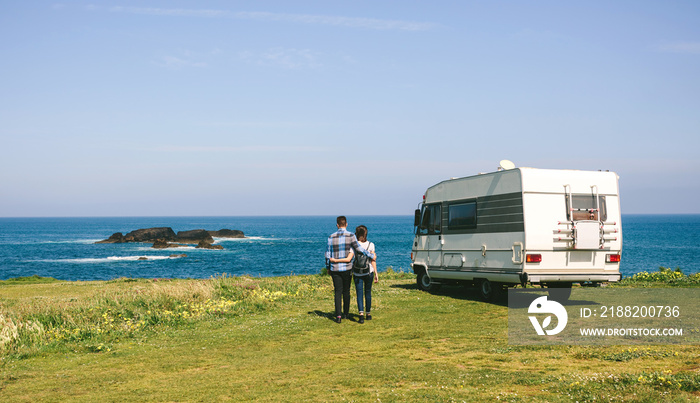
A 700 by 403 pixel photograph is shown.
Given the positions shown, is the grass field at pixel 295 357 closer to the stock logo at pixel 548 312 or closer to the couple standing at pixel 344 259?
the stock logo at pixel 548 312

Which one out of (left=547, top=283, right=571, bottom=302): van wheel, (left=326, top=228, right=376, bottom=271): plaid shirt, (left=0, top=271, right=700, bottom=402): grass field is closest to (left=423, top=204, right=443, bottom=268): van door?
(left=0, top=271, right=700, bottom=402): grass field

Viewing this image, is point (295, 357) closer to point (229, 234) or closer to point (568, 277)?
point (568, 277)

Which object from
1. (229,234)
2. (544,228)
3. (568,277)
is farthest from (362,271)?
(229,234)

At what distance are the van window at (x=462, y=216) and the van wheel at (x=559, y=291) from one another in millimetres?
2830

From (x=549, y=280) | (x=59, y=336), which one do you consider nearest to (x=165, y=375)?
(x=59, y=336)

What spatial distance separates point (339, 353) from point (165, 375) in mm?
2922

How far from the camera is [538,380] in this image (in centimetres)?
744

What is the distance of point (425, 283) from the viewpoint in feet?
62.6

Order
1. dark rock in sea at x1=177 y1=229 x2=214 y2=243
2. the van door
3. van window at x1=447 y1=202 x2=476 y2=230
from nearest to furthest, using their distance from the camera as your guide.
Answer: van window at x1=447 y1=202 x2=476 y2=230 → the van door → dark rock in sea at x1=177 y1=229 x2=214 y2=243

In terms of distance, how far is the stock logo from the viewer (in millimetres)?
11406

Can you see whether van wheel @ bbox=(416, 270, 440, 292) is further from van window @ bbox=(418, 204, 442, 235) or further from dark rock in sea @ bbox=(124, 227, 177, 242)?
dark rock in sea @ bbox=(124, 227, 177, 242)

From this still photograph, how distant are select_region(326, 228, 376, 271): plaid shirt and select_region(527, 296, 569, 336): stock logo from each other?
152 inches

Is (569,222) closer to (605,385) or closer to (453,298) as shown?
(453,298)

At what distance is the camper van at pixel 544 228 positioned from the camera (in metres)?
14.5
